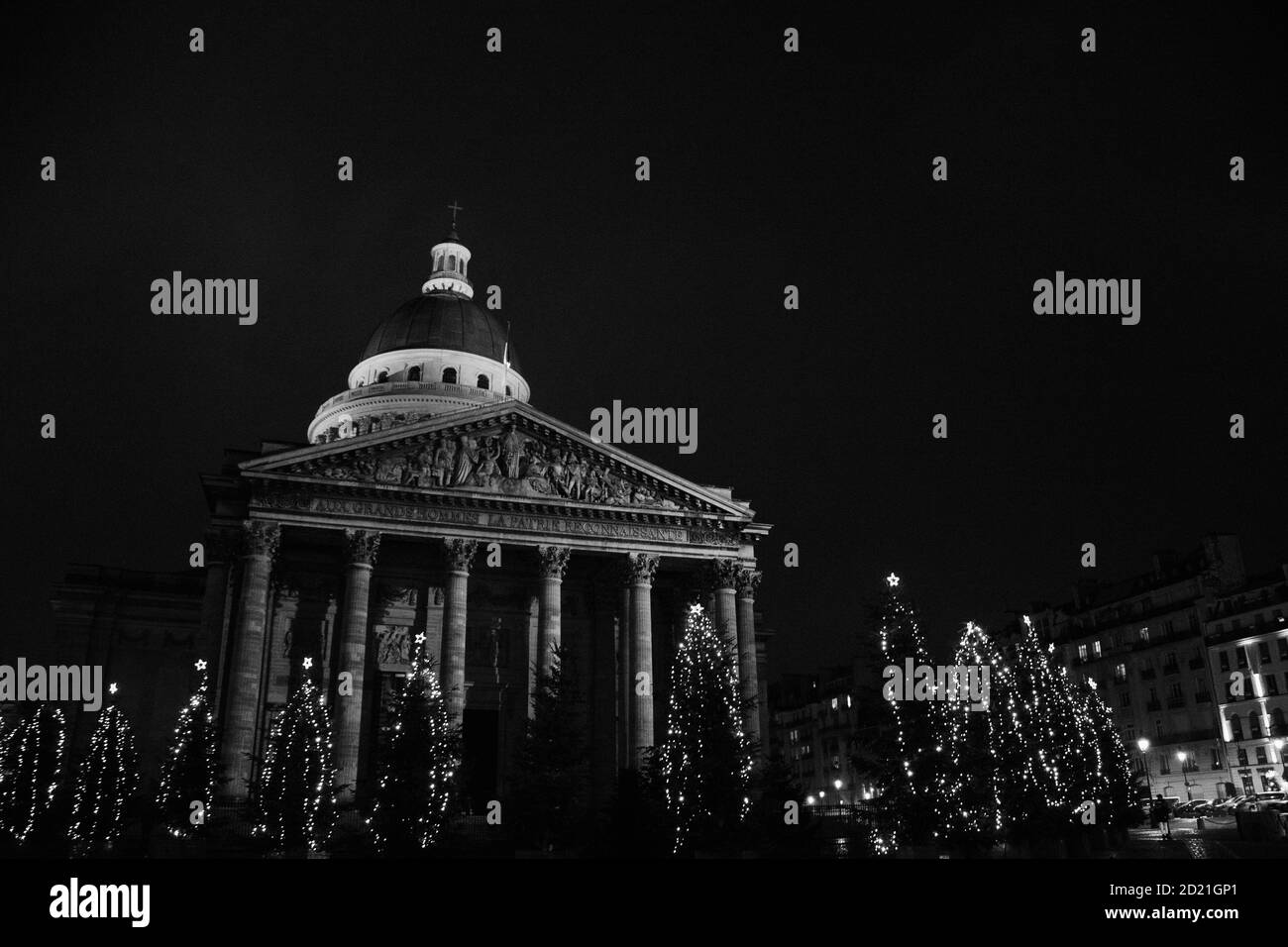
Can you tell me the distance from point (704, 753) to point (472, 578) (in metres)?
18.8

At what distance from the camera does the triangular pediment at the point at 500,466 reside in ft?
150

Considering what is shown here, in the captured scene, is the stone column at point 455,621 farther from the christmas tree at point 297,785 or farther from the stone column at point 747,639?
the stone column at point 747,639

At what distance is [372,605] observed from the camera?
163 feet

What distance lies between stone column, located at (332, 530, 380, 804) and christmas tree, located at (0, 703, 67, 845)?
10883 mm

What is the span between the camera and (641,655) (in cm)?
4797

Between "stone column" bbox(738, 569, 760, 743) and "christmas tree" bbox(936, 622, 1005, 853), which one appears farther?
"stone column" bbox(738, 569, 760, 743)

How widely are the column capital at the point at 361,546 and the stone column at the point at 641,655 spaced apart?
11790 mm

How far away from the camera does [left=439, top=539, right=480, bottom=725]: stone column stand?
44.4 m

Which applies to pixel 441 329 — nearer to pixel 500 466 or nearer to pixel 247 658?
pixel 500 466

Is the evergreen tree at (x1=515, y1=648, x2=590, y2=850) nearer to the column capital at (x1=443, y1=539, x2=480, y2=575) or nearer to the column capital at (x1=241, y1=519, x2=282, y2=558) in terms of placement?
the column capital at (x1=443, y1=539, x2=480, y2=575)

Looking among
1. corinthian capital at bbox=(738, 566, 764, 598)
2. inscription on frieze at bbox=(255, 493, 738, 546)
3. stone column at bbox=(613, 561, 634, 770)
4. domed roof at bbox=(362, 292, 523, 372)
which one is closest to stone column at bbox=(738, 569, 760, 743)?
corinthian capital at bbox=(738, 566, 764, 598)

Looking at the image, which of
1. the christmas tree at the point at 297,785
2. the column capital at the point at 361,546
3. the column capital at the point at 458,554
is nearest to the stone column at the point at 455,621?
the column capital at the point at 458,554
